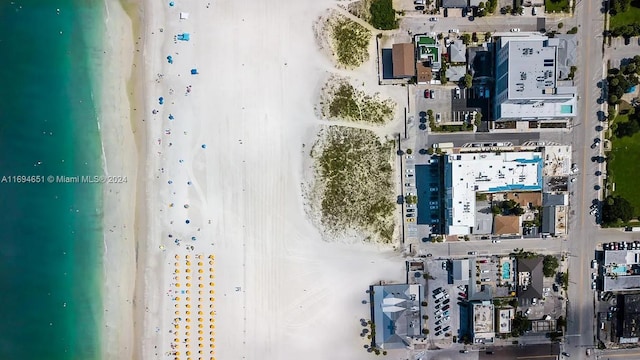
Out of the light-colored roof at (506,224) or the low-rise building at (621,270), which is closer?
the light-colored roof at (506,224)

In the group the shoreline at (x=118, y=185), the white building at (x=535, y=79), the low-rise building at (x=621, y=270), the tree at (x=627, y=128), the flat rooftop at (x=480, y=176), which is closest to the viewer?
the white building at (x=535, y=79)

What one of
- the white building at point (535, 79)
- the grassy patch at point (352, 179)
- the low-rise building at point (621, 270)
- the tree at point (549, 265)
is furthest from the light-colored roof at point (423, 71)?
the low-rise building at point (621, 270)

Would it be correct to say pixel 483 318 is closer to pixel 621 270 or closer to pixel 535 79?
pixel 621 270

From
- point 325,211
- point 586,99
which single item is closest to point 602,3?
point 586,99

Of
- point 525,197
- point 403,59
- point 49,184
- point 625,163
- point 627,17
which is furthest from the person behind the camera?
point 625,163

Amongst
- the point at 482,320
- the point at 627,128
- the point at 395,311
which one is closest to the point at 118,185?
the point at 395,311

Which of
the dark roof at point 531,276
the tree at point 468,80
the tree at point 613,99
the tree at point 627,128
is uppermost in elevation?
the tree at point 468,80

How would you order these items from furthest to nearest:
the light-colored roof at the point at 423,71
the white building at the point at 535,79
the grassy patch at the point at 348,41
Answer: the grassy patch at the point at 348,41
the light-colored roof at the point at 423,71
the white building at the point at 535,79

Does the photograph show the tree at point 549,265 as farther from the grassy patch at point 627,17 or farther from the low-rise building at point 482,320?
the grassy patch at point 627,17
